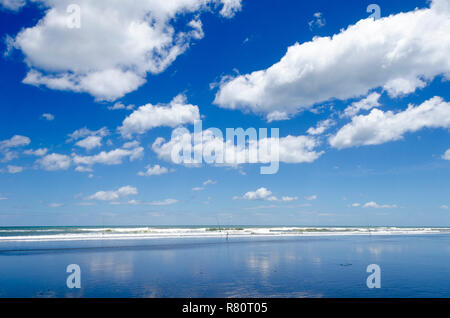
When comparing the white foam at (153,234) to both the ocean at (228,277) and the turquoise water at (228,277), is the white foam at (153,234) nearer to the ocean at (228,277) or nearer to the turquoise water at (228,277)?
the ocean at (228,277)

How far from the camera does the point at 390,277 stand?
65.3ft
